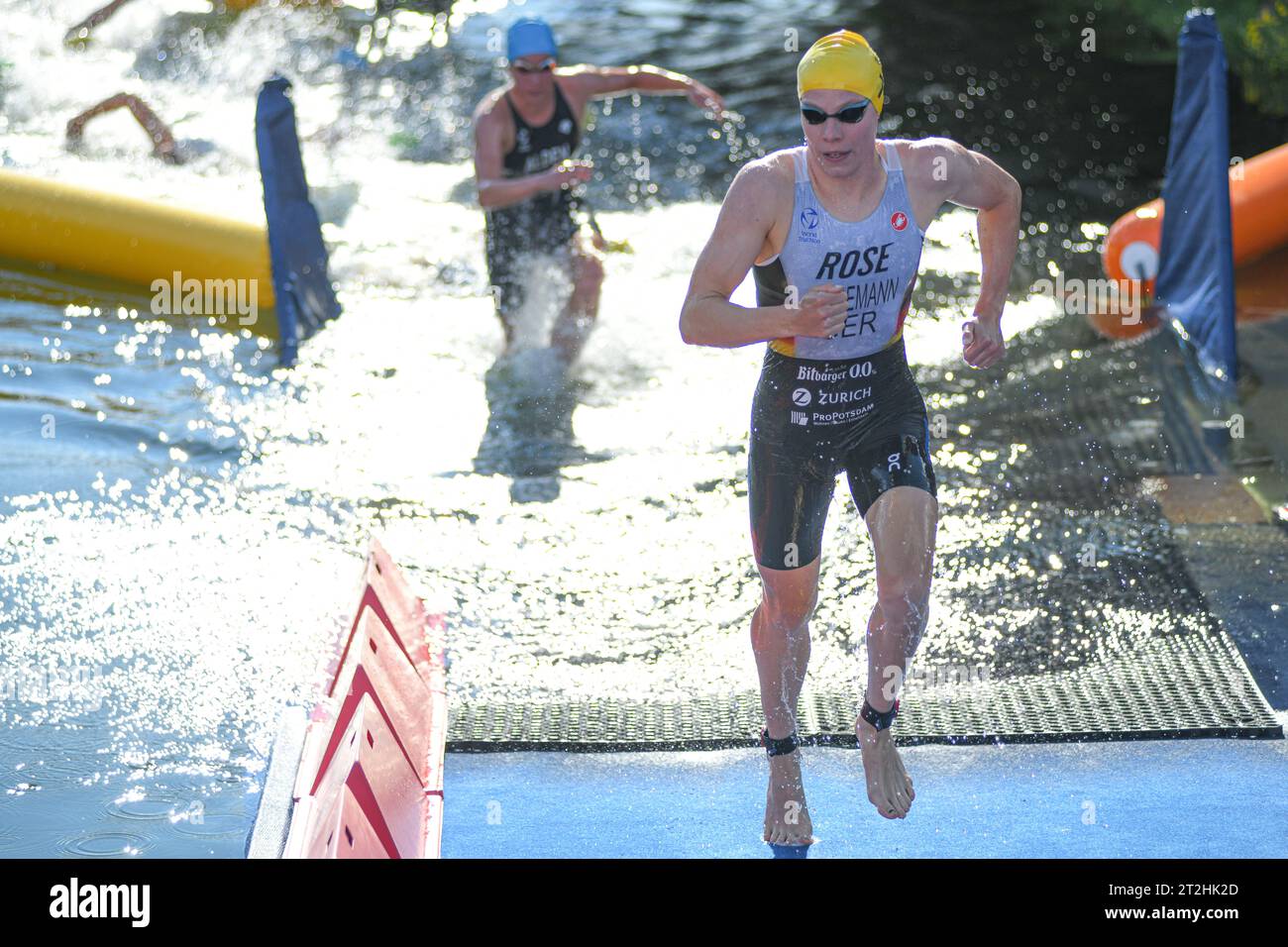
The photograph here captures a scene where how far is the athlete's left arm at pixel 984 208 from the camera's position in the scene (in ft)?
14.1

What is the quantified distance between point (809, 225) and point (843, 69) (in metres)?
0.42

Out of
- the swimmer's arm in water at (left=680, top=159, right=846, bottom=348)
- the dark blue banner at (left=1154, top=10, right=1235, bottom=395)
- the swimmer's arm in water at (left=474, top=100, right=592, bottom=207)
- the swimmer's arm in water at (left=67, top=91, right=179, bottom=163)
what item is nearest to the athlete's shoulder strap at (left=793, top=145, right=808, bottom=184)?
the swimmer's arm in water at (left=680, top=159, right=846, bottom=348)

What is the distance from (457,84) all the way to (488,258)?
19.5 feet

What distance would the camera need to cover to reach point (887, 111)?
12.4 m

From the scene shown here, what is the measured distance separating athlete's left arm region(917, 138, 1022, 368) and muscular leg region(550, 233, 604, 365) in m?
4.09

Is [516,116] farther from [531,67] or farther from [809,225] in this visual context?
[809,225]

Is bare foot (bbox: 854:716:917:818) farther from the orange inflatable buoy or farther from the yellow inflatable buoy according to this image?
the yellow inflatable buoy

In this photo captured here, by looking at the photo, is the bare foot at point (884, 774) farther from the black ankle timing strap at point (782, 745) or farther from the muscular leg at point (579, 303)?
the muscular leg at point (579, 303)

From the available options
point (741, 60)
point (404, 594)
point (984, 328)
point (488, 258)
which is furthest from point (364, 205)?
point (984, 328)

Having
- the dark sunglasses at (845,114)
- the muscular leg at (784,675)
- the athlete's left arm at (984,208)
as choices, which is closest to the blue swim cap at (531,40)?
the athlete's left arm at (984,208)

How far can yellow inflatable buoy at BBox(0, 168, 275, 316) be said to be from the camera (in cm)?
911

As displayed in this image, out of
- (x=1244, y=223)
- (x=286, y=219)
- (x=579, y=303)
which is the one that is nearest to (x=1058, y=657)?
(x=579, y=303)
